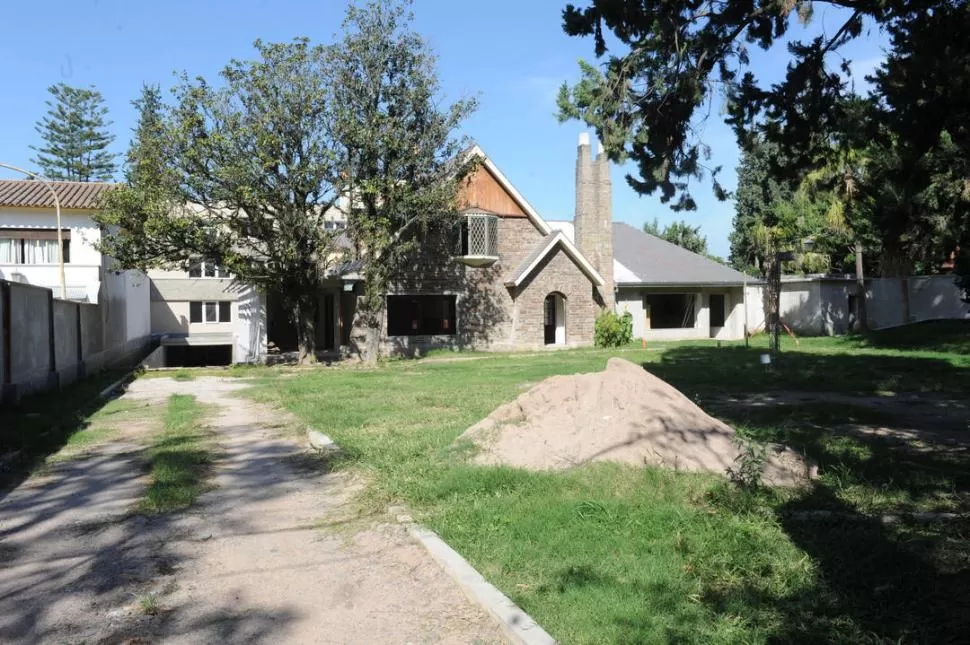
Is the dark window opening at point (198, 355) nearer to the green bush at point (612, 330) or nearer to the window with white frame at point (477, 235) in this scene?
the window with white frame at point (477, 235)

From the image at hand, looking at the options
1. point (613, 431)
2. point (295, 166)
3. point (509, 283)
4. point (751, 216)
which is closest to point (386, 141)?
point (295, 166)

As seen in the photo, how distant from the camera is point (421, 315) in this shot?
3170cm

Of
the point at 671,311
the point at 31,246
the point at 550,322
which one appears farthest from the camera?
the point at 671,311

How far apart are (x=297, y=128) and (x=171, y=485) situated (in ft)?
53.0

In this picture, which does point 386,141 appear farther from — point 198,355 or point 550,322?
point 198,355

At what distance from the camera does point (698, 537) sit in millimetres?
5590

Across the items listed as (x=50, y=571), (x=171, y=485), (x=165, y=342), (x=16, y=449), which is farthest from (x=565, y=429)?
(x=165, y=342)

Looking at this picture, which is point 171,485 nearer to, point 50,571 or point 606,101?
point 50,571

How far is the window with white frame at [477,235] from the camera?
96.9 feet

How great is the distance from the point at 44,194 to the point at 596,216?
2077 cm

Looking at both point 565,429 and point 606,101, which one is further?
point 606,101

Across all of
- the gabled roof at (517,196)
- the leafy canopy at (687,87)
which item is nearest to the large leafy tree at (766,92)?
the leafy canopy at (687,87)

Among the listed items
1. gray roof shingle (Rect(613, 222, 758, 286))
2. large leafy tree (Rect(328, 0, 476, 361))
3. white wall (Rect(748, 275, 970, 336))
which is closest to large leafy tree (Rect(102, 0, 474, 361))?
large leafy tree (Rect(328, 0, 476, 361))

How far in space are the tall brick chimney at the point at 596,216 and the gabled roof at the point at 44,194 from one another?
17.7 meters
